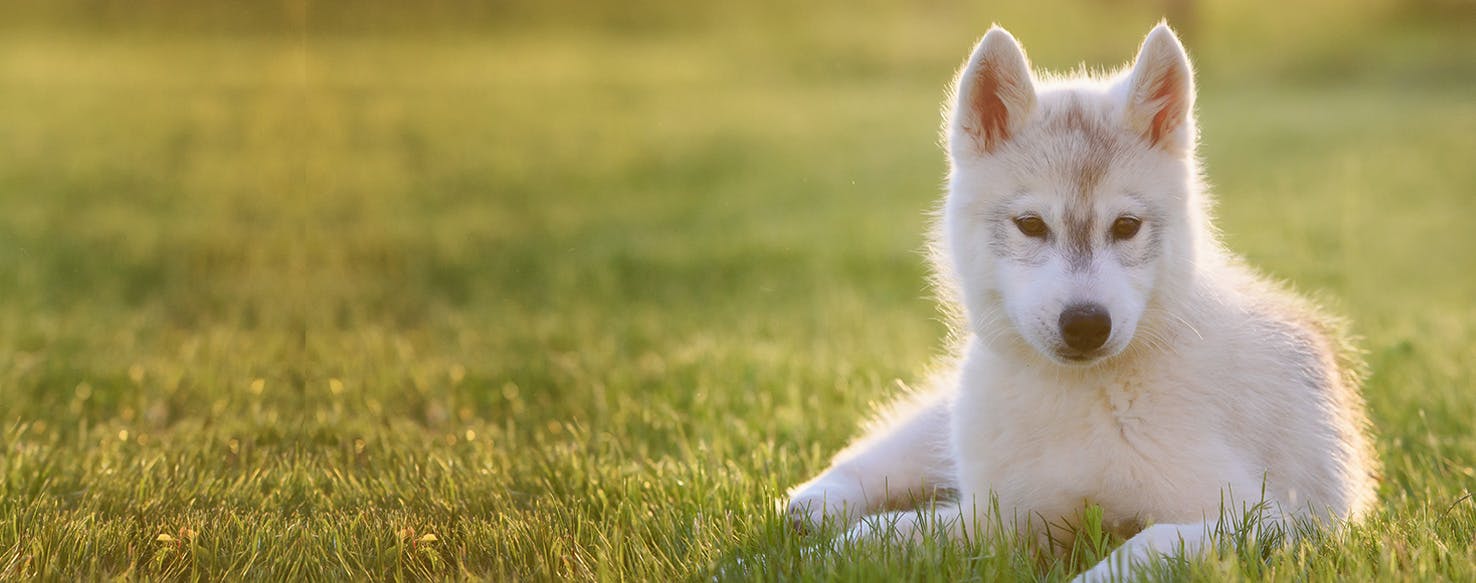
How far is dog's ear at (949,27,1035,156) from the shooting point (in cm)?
451

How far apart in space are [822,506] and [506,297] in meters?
5.77

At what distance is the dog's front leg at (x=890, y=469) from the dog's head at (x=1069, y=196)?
2.80 ft

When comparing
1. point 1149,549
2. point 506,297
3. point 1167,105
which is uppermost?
point 1167,105

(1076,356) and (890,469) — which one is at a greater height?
(1076,356)

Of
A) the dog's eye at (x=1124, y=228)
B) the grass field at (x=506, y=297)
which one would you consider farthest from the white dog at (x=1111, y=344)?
the grass field at (x=506, y=297)

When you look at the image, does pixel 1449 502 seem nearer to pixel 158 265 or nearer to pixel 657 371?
pixel 657 371

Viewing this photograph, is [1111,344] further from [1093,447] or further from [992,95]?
[992,95]

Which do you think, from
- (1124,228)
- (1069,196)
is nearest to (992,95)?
(1069,196)

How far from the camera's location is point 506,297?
1012 cm

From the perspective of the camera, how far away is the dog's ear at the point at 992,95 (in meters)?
4.51

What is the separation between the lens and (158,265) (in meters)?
10.1

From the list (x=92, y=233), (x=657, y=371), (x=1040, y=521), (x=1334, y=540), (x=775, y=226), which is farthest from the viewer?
(x=775, y=226)

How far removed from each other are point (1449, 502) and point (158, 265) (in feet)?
29.3

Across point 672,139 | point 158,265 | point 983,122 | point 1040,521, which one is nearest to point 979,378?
point 1040,521
